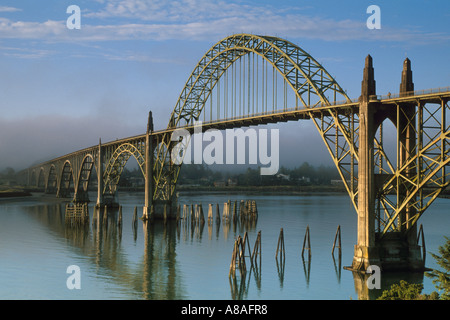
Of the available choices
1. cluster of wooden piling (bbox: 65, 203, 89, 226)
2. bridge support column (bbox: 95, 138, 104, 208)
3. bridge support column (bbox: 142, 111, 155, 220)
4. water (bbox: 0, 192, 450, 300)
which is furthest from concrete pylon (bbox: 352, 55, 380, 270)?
bridge support column (bbox: 95, 138, 104, 208)

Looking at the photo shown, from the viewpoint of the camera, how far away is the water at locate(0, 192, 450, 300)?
29672 mm

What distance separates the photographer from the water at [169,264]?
2967 centimetres

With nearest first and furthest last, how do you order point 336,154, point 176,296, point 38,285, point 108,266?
point 176,296 < point 38,285 < point 336,154 < point 108,266

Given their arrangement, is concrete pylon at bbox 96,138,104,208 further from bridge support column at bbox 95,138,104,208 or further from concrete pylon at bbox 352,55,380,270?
concrete pylon at bbox 352,55,380,270

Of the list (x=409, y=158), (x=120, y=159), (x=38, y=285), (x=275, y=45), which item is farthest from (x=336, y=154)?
(x=120, y=159)

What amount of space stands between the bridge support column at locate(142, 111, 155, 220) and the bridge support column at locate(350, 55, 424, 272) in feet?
128

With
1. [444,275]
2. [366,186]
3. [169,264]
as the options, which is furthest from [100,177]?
[444,275]

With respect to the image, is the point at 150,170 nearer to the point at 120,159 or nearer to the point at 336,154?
the point at 120,159

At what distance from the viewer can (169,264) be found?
1531 inches

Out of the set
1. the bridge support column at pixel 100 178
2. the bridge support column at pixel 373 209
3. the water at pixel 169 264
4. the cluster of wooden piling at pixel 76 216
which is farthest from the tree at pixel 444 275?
the bridge support column at pixel 100 178

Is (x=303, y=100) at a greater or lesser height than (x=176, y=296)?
greater

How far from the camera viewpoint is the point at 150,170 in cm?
6894

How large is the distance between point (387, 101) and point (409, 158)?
3661mm

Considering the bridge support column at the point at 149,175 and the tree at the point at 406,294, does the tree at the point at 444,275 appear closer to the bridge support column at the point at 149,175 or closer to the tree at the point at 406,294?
the tree at the point at 406,294
